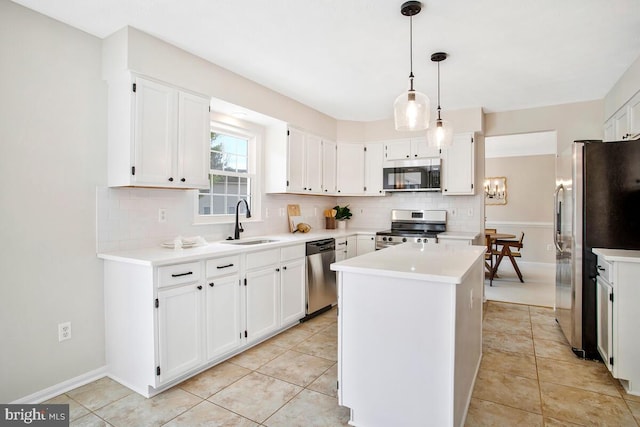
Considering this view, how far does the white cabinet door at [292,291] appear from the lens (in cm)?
336

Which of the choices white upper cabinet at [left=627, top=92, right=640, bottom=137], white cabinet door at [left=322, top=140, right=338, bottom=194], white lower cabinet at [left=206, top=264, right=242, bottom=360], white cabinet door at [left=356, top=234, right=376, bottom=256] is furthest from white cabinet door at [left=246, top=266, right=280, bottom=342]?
white upper cabinet at [left=627, top=92, right=640, bottom=137]

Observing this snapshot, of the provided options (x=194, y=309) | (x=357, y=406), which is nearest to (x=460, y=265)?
(x=357, y=406)

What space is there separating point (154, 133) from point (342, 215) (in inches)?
120

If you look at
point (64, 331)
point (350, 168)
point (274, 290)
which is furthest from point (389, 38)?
point (64, 331)

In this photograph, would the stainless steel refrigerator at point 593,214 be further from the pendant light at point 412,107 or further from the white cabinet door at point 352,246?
the white cabinet door at point 352,246

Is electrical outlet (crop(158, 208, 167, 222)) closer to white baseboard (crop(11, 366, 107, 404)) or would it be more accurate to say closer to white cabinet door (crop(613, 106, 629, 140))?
white baseboard (crop(11, 366, 107, 404))

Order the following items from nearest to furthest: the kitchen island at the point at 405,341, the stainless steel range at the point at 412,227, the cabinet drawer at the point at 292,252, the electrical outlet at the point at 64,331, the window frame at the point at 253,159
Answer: the kitchen island at the point at 405,341
the electrical outlet at the point at 64,331
the cabinet drawer at the point at 292,252
the window frame at the point at 253,159
the stainless steel range at the point at 412,227

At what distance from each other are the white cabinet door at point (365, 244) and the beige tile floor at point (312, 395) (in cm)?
177

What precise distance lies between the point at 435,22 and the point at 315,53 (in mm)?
948

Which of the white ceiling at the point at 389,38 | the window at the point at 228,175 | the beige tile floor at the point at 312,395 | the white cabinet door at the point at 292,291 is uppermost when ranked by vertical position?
the white ceiling at the point at 389,38

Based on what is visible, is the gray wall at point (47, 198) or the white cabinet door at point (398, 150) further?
the white cabinet door at point (398, 150)

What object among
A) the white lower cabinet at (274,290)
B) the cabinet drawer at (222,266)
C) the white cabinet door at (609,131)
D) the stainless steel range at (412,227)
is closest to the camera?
the cabinet drawer at (222,266)

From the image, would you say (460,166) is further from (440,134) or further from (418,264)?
(418,264)

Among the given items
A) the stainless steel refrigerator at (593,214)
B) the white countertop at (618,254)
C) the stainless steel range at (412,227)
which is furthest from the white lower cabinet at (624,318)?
the stainless steel range at (412,227)
